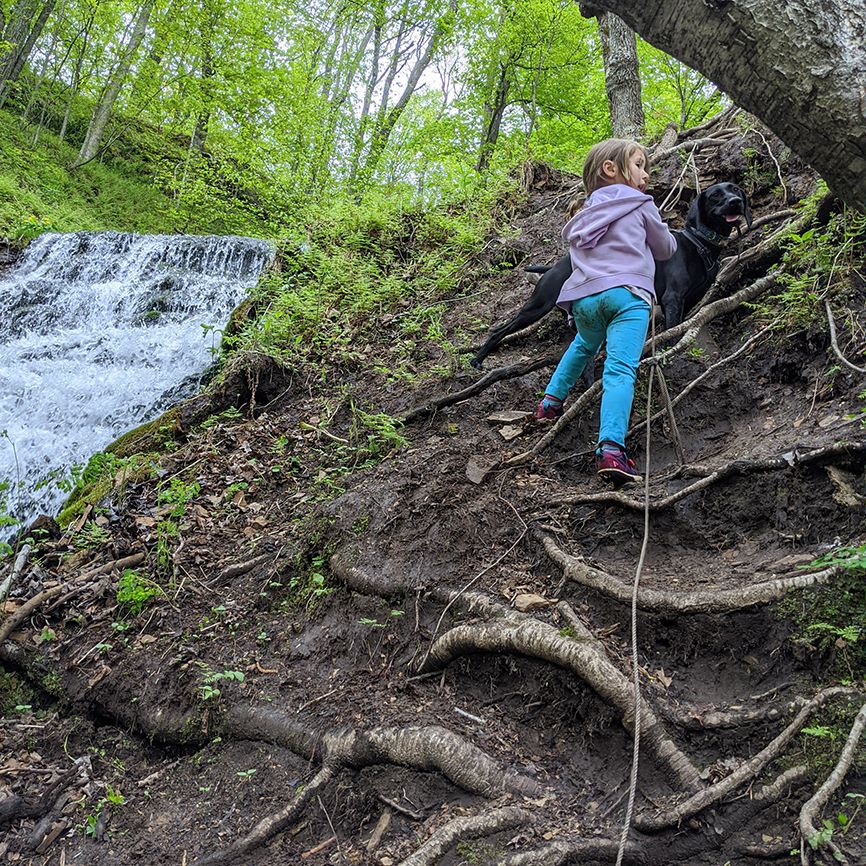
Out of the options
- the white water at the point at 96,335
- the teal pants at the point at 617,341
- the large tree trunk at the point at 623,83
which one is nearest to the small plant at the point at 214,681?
the teal pants at the point at 617,341

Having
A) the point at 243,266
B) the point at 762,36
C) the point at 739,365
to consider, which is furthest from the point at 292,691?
the point at 243,266

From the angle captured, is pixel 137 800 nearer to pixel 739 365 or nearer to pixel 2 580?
pixel 2 580

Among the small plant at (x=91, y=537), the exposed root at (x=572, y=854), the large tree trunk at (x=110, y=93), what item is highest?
the large tree trunk at (x=110, y=93)

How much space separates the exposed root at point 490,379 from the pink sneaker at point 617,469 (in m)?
1.77

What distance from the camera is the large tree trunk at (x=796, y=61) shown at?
149 centimetres

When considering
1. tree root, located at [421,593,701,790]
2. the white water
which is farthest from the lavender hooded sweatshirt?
the white water

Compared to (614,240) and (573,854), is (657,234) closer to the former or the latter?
(614,240)

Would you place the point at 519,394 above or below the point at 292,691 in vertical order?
above

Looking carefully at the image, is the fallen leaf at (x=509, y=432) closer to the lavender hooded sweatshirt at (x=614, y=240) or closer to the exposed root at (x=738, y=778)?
the lavender hooded sweatshirt at (x=614, y=240)

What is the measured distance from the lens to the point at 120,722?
145 inches

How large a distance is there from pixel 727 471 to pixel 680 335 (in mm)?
1635

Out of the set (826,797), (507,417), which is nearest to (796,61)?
(826,797)

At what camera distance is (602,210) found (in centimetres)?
384

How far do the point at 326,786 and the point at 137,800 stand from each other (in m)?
1.15
